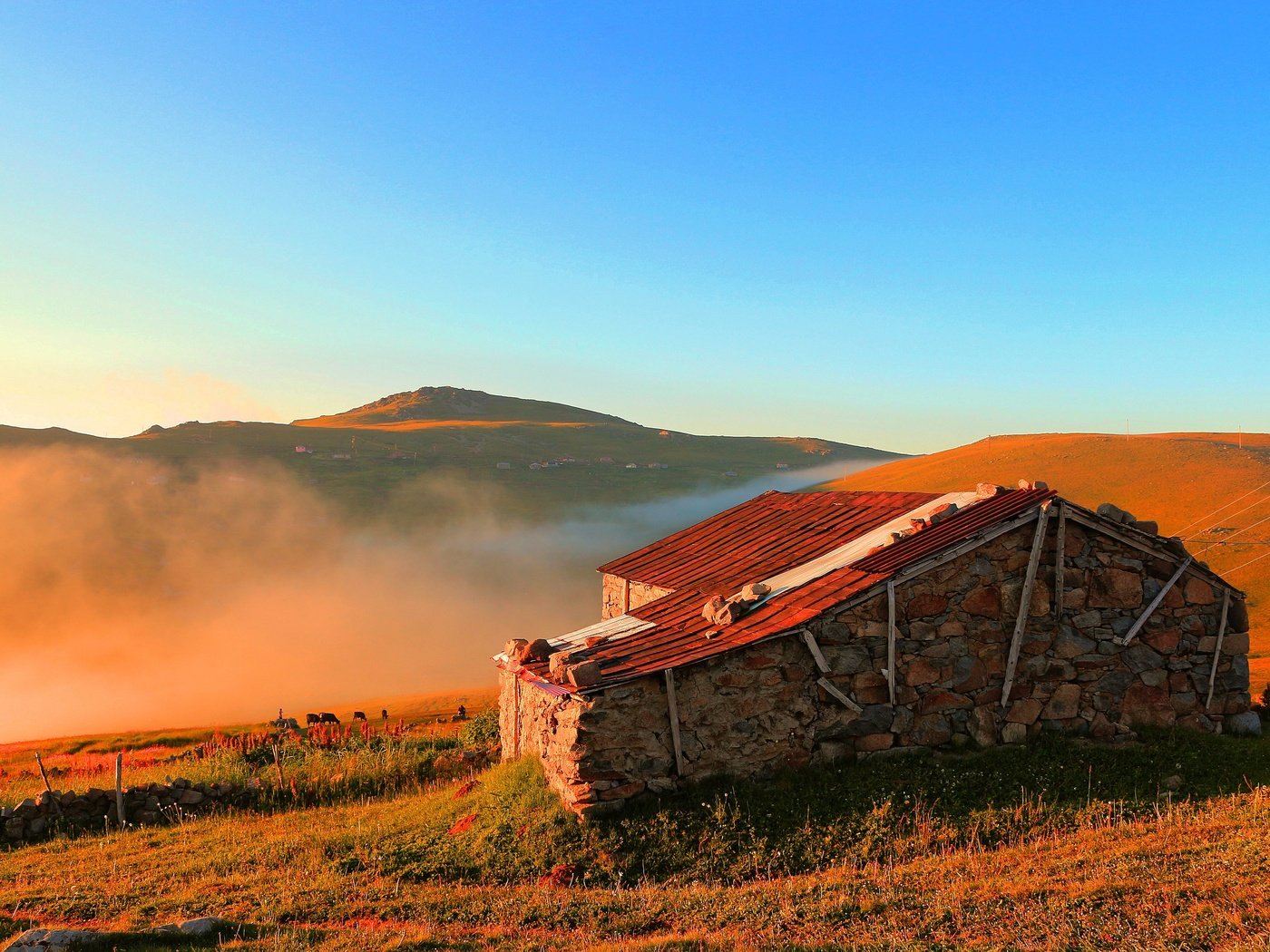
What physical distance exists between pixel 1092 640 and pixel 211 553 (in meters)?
82.5

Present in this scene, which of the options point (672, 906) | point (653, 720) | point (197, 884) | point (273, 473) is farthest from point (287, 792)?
point (273, 473)

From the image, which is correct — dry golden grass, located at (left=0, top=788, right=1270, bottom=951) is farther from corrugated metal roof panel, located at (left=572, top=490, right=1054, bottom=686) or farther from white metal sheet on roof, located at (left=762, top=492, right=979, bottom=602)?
white metal sheet on roof, located at (left=762, top=492, right=979, bottom=602)

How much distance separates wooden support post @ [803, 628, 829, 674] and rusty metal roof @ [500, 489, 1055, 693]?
0.27m

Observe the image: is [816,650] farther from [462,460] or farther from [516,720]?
[462,460]

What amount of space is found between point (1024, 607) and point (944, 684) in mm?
1929

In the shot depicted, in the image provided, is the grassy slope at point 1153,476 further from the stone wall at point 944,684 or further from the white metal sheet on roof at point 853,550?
the white metal sheet on roof at point 853,550

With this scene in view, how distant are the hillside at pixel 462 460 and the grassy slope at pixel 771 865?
8735 centimetres

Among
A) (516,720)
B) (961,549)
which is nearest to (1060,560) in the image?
(961,549)

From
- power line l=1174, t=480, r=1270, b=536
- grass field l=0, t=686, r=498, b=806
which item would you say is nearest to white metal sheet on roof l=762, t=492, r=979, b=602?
grass field l=0, t=686, r=498, b=806

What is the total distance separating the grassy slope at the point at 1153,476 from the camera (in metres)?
41.5

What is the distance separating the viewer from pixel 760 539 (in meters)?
20.5

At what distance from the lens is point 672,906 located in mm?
9539

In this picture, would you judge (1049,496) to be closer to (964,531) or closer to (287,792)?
(964,531)

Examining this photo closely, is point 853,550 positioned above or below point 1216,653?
above
